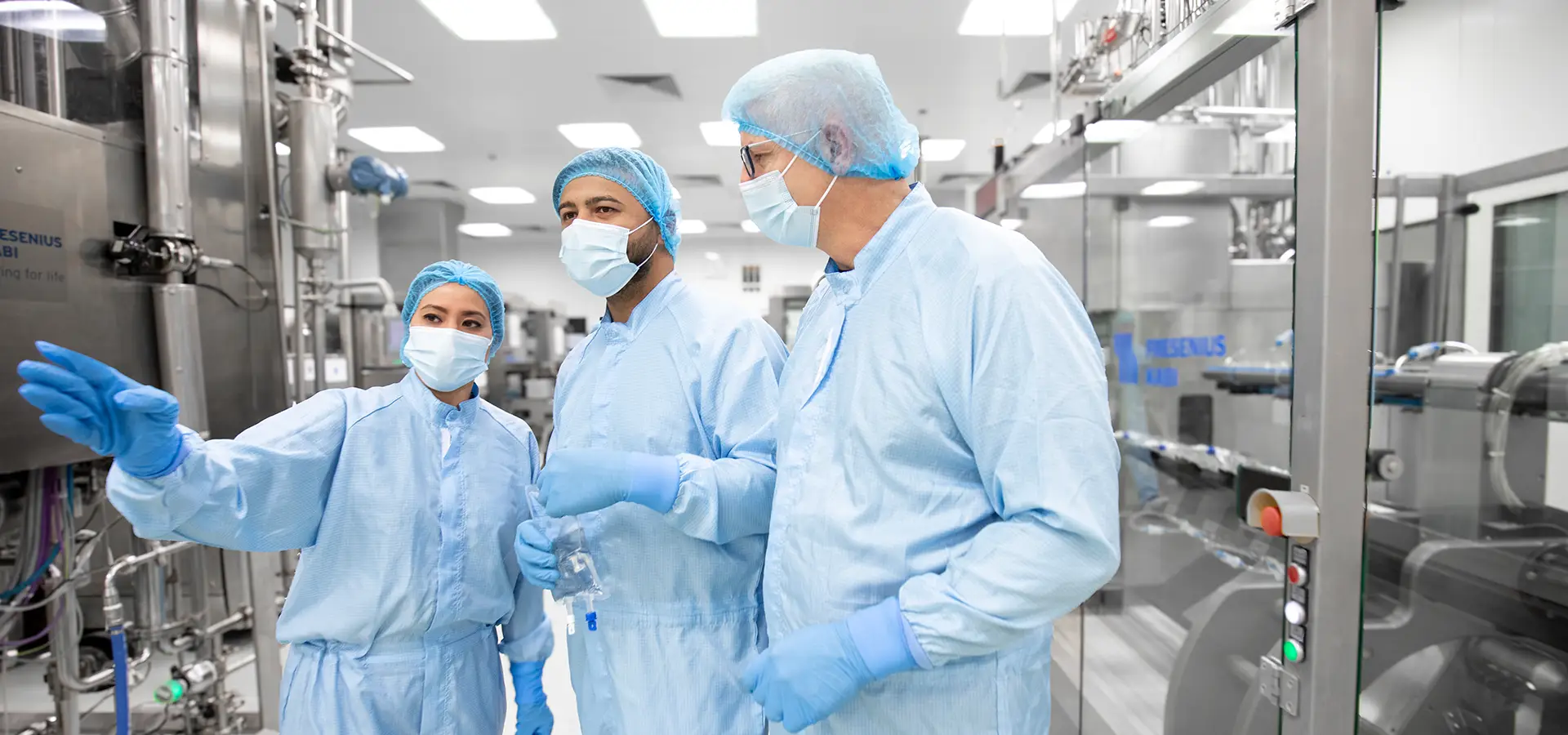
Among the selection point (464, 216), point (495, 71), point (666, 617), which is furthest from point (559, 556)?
point (464, 216)

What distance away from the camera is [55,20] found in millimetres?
→ 1675

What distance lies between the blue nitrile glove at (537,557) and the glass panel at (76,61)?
1.57 meters

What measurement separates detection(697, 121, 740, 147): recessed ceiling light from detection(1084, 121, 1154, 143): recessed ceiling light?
3.93 m

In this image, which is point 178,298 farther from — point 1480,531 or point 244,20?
point 1480,531

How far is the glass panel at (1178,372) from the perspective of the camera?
2094 millimetres

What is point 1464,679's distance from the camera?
154 centimetres

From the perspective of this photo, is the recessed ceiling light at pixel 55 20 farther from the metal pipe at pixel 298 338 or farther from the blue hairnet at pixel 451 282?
the blue hairnet at pixel 451 282

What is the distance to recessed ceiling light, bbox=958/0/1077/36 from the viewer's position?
366 centimetres

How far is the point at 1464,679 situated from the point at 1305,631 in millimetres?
1088

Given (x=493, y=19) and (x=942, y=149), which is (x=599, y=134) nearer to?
(x=493, y=19)

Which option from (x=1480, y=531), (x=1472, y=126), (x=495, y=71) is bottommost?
(x=1480, y=531)

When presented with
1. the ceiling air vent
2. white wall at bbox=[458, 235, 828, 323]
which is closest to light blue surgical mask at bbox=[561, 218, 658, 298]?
the ceiling air vent

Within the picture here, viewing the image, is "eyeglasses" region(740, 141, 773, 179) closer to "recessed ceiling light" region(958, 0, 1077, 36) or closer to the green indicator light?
the green indicator light

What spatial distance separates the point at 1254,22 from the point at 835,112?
571mm
